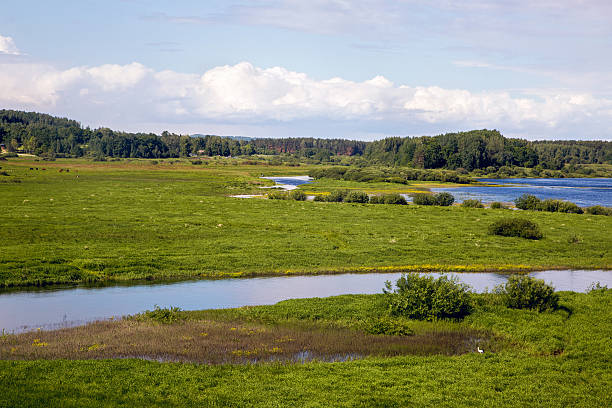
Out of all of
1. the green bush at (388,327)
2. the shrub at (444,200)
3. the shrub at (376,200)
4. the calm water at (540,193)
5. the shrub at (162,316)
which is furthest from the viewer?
the calm water at (540,193)

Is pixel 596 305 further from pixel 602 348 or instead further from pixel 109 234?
pixel 109 234

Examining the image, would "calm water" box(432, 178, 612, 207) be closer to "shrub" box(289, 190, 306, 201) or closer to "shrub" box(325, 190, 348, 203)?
"shrub" box(325, 190, 348, 203)

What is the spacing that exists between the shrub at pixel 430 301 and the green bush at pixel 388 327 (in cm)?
183

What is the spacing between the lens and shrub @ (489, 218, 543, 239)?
152 ft

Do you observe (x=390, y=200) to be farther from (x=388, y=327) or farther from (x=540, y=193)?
(x=388, y=327)

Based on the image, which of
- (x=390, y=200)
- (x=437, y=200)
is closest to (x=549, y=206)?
(x=437, y=200)

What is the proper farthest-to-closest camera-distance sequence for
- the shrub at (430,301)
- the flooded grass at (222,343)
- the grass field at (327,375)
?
the shrub at (430,301)
the flooded grass at (222,343)
the grass field at (327,375)

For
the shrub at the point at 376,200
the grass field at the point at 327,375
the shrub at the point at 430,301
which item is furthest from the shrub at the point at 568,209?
the grass field at the point at 327,375

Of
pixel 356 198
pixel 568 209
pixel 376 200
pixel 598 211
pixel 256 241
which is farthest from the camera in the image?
pixel 356 198

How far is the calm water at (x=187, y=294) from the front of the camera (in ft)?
79.5

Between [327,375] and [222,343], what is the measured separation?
4884mm

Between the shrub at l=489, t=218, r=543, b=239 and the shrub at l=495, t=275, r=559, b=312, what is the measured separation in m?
23.2

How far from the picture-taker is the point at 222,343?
62.0 feet

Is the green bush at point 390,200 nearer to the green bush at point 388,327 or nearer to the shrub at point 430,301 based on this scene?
the shrub at point 430,301
